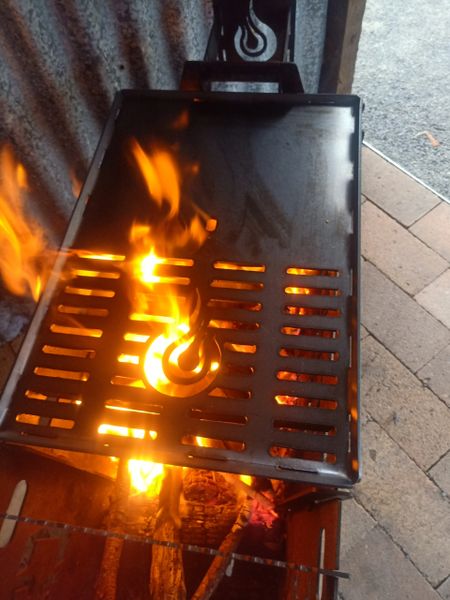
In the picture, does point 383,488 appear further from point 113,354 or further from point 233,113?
point 233,113

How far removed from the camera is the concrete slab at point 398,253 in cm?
Result: 321

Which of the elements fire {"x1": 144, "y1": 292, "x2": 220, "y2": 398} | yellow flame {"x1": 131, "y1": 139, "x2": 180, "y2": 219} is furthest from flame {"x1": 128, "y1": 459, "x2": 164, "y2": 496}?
yellow flame {"x1": 131, "y1": 139, "x2": 180, "y2": 219}

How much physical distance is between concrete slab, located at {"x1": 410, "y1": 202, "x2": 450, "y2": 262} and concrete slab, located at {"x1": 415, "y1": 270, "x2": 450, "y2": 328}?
0.66ft

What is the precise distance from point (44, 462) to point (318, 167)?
4.68ft

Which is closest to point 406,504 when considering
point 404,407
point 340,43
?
point 404,407

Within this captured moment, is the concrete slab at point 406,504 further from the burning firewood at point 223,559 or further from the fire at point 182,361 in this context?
the fire at point 182,361

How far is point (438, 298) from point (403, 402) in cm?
82

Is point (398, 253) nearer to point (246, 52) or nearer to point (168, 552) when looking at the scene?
point (246, 52)

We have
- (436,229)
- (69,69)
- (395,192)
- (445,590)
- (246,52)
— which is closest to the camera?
(69,69)

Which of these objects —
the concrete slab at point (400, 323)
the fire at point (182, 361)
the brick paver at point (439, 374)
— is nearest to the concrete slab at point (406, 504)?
the brick paver at point (439, 374)

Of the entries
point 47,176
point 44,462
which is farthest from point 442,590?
point 47,176

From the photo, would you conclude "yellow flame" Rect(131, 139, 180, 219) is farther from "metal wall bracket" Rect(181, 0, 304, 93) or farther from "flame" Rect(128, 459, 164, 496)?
"flame" Rect(128, 459, 164, 496)

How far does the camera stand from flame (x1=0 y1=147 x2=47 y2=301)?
1787 millimetres

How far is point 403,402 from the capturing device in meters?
2.74
